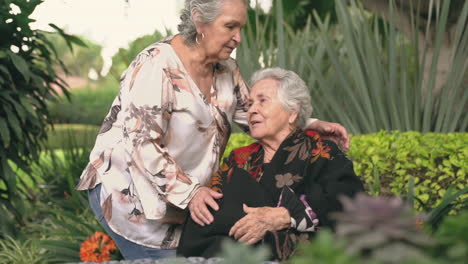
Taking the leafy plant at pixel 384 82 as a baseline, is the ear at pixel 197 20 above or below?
above

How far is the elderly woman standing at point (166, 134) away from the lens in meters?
2.90

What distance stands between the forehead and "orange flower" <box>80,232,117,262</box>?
176cm

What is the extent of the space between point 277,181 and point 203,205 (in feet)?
1.18

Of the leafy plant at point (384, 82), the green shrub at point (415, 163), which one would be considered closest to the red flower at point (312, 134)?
the green shrub at point (415, 163)

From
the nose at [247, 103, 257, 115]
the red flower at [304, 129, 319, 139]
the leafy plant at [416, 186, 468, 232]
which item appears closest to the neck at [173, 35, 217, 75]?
the nose at [247, 103, 257, 115]

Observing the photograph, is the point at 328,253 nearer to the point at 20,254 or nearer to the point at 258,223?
the point at 258,223

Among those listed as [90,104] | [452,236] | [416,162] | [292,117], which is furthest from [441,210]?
[90,104]

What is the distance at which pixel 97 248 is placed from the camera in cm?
441

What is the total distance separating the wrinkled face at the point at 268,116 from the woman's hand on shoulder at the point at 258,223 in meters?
0.45

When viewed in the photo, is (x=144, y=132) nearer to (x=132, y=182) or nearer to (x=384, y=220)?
(x=132, y=182)

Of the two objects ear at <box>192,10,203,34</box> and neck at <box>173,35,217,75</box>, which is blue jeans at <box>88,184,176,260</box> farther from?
ear at <box>192,10,203,34</box>

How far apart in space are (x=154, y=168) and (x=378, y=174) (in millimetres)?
1926

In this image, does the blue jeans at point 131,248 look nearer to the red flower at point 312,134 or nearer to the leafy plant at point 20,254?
the red flower at point 312,134

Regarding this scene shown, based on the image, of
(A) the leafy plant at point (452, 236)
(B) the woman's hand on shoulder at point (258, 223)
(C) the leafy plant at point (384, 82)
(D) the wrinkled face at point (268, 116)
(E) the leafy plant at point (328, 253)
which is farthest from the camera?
(C) the leafy plant at point (384, 82)
